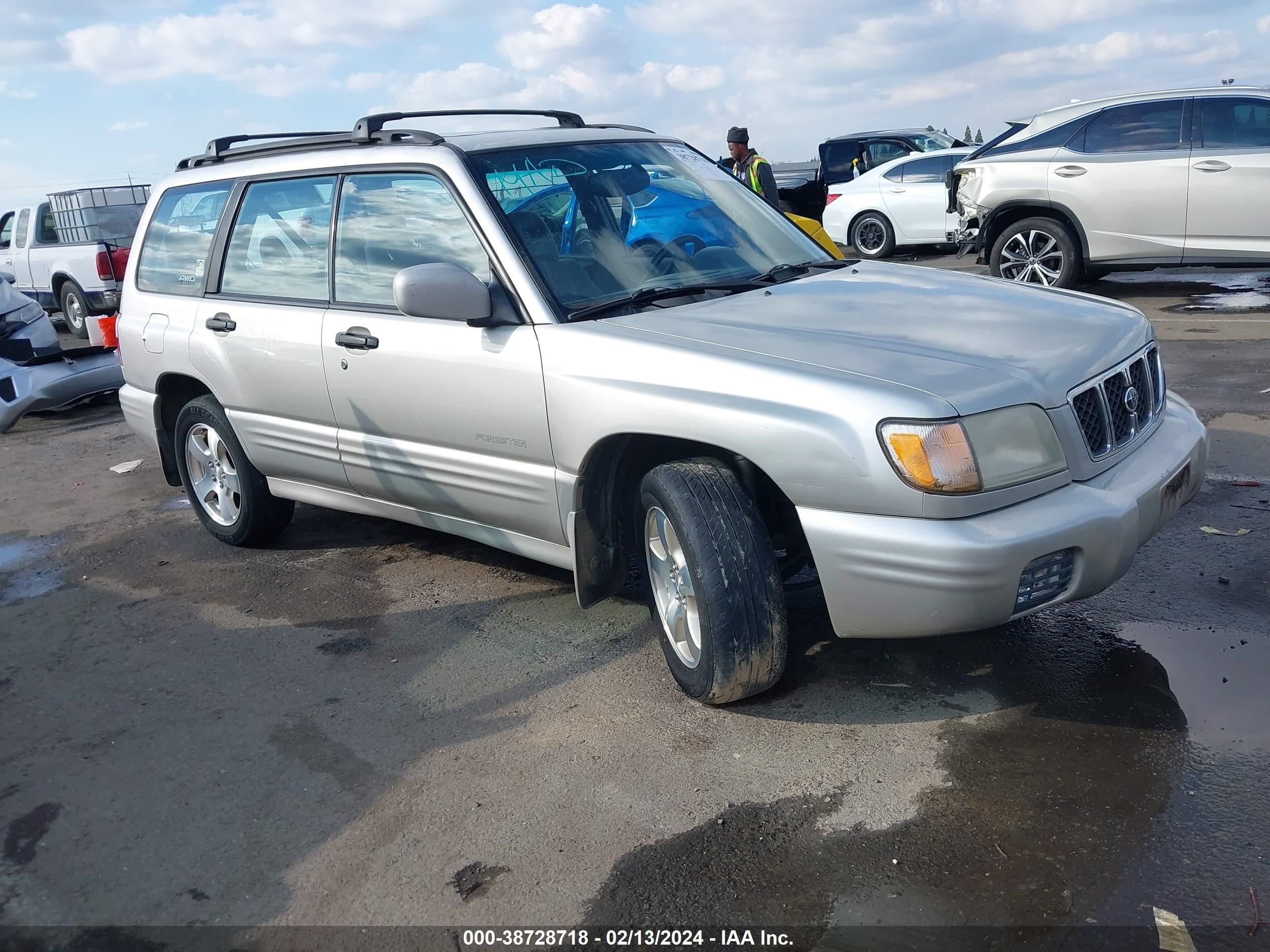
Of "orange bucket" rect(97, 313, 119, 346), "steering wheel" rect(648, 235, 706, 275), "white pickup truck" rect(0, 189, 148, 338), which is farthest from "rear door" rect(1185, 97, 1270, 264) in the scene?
"white pickup truck" rect(0, 189, 148, 338)

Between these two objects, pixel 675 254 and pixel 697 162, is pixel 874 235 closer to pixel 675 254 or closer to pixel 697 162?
pixel 697 162

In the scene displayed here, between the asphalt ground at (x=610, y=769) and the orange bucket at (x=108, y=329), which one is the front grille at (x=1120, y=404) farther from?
the orange bucket at (x=108, y=329)

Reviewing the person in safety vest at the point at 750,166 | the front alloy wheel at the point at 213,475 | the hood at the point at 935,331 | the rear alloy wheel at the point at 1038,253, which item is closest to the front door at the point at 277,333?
the front alloy wheel at the point at 213,475

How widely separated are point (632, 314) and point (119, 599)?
2.86m

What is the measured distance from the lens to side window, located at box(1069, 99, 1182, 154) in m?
9.62

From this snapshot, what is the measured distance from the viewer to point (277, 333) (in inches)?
188

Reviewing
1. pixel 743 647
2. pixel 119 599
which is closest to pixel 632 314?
pixel 743 647

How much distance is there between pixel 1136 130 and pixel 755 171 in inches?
135

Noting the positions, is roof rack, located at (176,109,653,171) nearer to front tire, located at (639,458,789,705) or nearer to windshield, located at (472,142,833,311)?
windshield, located at (472,142,833,311)

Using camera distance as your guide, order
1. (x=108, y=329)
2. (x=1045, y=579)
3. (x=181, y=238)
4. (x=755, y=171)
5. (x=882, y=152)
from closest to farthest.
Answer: (x=1045, y=579) < (x=181, y=238) < (x=755, y=171) < (x=108, y=329) < (x=882, y=152)

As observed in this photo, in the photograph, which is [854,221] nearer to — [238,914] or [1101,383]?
[1101,383]

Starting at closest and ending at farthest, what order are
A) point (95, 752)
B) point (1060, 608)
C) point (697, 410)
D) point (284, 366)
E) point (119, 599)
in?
point (697, 410), point (95, 752), point (1060, 608), point (284, 366), point (119, 599)

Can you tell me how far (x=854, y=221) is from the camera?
1600 centimetres

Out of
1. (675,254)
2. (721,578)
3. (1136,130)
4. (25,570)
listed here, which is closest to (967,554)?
(721,578)
